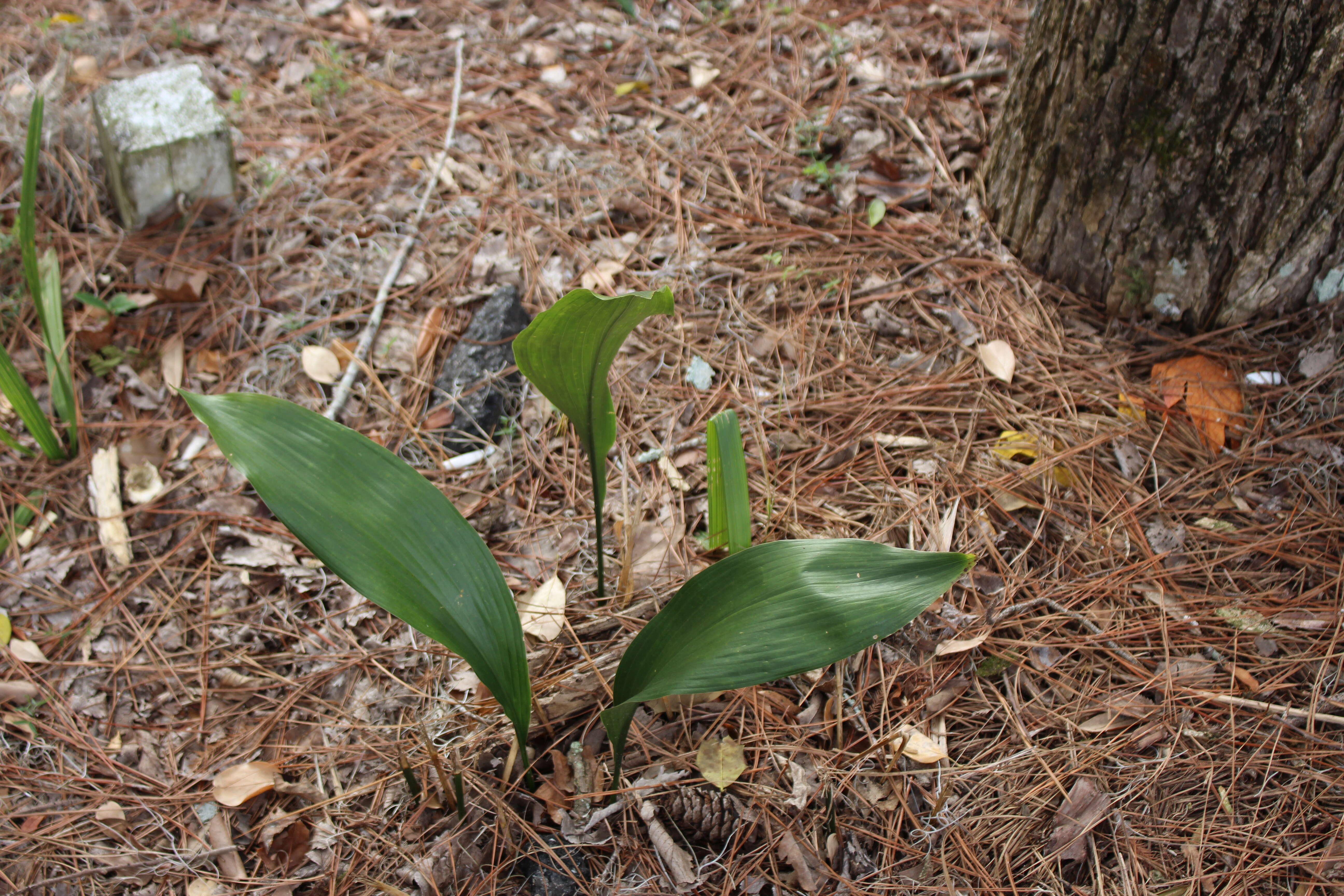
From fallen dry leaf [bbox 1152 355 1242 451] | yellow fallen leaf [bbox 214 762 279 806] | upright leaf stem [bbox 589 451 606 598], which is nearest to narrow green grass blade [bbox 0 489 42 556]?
yellow fallen leaf [bbox 214 762 279 806]

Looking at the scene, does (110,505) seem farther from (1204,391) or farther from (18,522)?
(1204,391)

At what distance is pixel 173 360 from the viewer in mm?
1973

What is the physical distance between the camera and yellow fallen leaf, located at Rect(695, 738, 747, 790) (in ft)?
4.25

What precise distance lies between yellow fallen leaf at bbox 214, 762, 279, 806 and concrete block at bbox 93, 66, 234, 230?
59.0 inches

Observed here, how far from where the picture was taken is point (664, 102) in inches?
96.0

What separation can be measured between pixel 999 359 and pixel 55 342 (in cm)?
205

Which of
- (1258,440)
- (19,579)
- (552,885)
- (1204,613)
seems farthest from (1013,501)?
(19,579)

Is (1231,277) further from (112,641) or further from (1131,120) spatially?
(112,641)

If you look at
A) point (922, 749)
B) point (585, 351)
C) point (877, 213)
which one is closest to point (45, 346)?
point (585, 351)

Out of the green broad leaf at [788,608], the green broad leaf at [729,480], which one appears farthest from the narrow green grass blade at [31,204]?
the green broad leaf at [788,608]

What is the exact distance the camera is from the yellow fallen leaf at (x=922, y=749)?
1315mm

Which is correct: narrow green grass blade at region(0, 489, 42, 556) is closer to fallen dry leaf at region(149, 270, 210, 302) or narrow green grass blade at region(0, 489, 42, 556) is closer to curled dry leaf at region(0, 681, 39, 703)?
curled dry leaf at region(0, 681, 39, 703)

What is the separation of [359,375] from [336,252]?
1.35 feet

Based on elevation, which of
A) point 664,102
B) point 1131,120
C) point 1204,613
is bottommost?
point 1204,613
